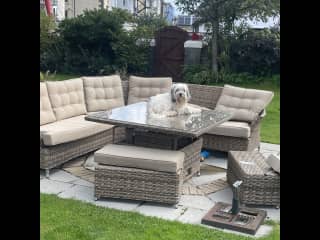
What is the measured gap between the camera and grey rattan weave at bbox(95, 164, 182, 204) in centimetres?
411

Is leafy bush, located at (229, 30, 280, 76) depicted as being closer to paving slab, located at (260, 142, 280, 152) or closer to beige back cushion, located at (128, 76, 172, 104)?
paving slab, located at (260, 142, 280, 152)

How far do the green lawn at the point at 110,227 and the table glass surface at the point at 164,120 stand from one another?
3.11 feet

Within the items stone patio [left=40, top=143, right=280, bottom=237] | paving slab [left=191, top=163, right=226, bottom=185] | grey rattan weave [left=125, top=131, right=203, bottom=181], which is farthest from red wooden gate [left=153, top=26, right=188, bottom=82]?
stone patio [left=40, top=143, right=280, bottom=237]

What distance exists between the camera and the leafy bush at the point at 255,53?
11891 mm

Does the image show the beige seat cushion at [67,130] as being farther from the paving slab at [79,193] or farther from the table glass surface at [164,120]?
the paving slab at [79,193]

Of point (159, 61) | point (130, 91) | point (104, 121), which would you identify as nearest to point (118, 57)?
point (159, 61)

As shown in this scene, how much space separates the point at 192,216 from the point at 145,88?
310cm

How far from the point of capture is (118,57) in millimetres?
13336

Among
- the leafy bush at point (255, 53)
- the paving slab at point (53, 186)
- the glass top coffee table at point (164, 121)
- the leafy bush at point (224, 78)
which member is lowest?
the paving slab at point (53, 186)

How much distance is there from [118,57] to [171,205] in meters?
9.65

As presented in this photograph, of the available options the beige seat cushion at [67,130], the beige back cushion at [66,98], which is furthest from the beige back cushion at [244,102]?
the beige back cushion at [66,98]
